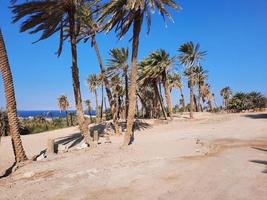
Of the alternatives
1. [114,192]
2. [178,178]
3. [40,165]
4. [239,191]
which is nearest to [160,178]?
[178,178]

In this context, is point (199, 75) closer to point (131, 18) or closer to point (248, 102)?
point (248, 102)

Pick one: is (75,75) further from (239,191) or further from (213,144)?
(239,191)

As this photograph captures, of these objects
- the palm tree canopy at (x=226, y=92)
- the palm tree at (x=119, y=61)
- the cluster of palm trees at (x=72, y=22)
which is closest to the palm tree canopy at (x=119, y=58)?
the palm tree at (x=119, y=61)

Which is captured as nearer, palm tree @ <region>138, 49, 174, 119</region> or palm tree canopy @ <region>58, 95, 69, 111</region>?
palm tree @ <region>138, 49, 174, 119</region>

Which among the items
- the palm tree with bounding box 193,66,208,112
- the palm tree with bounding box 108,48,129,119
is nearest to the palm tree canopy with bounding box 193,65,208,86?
the palm tree with bounding box 193,66,208,112

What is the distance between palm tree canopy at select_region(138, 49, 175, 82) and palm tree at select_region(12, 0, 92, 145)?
17.5 meters

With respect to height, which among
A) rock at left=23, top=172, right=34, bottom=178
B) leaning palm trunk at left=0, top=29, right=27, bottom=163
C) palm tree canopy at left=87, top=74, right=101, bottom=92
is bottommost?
rock at left=23, top=172, right=34, bottom=178

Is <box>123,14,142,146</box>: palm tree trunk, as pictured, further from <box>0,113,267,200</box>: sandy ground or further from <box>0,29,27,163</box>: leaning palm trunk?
<box>0,29,27,163</box>: leaning palm trunk

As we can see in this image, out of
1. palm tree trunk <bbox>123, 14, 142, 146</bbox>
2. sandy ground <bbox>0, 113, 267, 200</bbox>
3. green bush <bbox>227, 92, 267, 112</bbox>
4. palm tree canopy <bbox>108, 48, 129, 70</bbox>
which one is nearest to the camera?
sandy ground <bbox>0, 113, 267, 200</bbox>

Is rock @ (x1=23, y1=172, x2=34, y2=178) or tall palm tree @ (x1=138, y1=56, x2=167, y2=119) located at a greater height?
tall palm tree @ (x1=138, y1=56, x2=167, y2=119)

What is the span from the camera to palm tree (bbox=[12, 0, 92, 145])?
703 inches

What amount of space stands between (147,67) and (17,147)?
2397 centimetres

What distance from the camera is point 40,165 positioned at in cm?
1392

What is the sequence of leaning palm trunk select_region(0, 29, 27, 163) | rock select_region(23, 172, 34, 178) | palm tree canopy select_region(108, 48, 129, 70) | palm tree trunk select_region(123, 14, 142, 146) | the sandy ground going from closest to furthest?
the sandy ground < rock select_region(23, 172, 34, 178) < leaning palm trunk select_region(0, 29, 27, 163) < palm tree trunk select_region(123, 14, 142, 146) < palm tree canopy select_region(108, 48, 129, 70)
